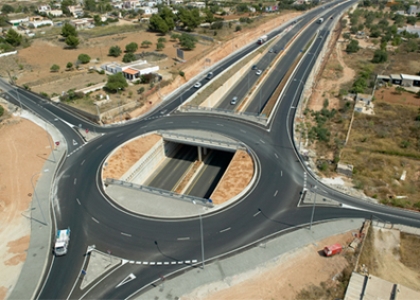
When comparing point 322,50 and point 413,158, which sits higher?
point 322,50

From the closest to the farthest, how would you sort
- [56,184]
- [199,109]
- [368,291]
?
[368,291], [56,184], [199,109]

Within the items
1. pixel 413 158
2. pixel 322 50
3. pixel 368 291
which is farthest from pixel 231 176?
pixel 322 50

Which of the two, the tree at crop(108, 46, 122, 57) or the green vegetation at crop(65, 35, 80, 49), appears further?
the green vegetation at crop(65, 35, 80, 49)

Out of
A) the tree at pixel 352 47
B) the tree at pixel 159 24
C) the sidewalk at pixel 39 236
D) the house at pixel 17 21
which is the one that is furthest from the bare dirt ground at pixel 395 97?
the house at pixel 17 21

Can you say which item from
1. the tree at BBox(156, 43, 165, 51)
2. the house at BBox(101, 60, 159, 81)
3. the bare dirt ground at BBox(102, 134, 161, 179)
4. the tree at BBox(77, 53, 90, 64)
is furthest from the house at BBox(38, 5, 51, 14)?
the bare dirt ground at BBox(102, 134, 161, 179)

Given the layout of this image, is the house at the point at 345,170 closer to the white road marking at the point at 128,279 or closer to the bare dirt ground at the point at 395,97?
the white road marking at the point at 128,279

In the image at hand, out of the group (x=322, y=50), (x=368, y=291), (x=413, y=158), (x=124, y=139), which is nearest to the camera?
(x=368, y=291)

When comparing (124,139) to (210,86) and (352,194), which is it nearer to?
(210,86)

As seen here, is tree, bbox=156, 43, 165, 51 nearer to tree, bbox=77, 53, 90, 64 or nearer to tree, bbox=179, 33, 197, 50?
tree, bbox=179, 33, 197, 50
